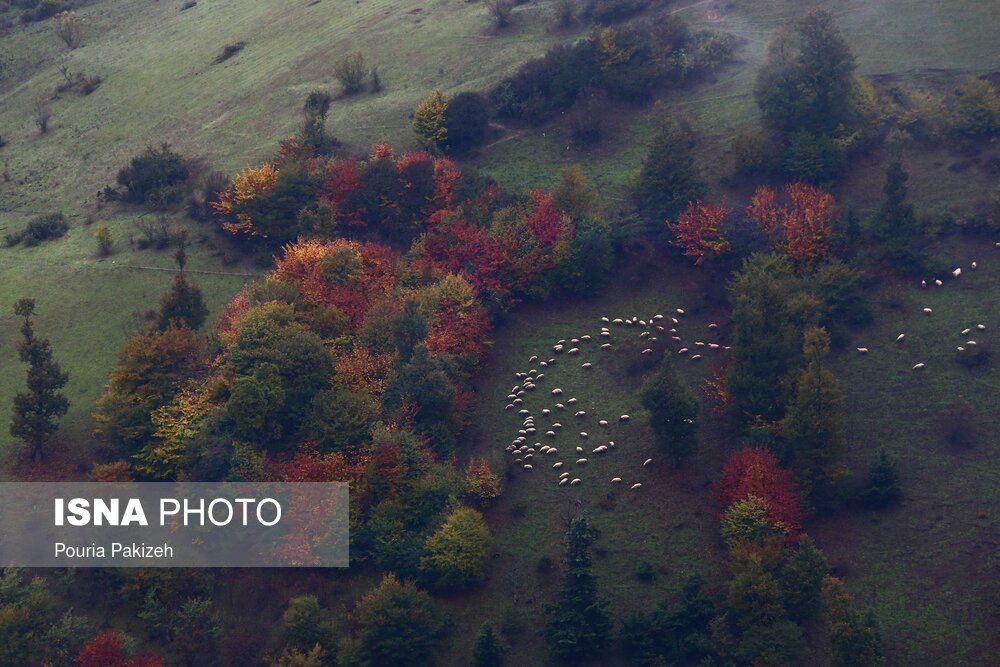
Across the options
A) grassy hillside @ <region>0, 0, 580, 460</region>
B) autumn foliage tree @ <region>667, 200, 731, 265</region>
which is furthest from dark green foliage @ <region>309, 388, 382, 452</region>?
autumn foliage tree @ <region>667, 200, 731, 265</region>

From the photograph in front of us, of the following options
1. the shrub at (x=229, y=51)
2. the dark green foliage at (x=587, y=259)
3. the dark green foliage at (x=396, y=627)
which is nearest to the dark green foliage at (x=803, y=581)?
the dark green foliage at (x=396, y=627)

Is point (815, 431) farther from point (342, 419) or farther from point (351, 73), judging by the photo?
point (351, 73)

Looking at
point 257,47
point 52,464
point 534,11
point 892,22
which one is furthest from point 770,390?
point 257,47

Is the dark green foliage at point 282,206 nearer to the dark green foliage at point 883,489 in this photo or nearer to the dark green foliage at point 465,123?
the dark green foliage at point 465,123

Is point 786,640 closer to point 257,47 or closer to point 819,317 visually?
point 819,317

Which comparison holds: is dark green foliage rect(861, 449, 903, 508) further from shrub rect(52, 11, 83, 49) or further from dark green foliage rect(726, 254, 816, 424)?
shrub rect(52, 11, 83, 49)

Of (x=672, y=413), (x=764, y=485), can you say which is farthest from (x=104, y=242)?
(x=764, y=485)
